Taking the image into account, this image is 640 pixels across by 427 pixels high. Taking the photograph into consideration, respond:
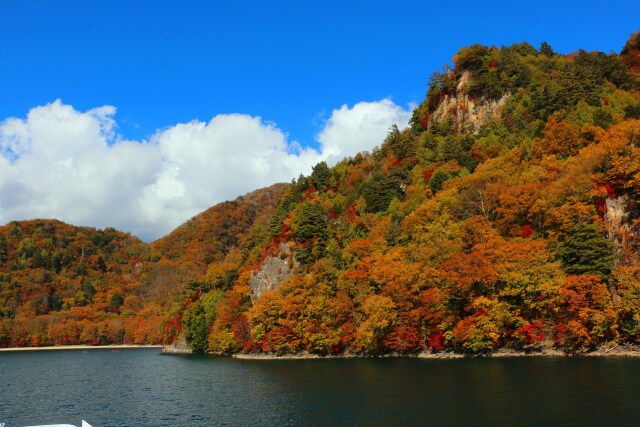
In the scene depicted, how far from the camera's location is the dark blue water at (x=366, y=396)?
97.8ft

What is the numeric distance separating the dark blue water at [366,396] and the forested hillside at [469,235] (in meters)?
8.55

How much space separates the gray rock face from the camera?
100 m

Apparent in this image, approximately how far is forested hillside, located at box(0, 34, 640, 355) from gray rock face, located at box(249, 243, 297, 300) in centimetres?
30

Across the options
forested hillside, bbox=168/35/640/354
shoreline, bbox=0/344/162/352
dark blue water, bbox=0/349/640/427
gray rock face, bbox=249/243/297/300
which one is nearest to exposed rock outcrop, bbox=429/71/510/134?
forested hillside, bbox=168/35/640/354

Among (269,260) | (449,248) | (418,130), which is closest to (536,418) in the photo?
(449,248)

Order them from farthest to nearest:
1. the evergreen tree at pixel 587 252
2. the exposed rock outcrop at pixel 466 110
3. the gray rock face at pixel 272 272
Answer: the exposed rock outcrop at pixel 466 110 → the gray rock face at pixel 272 272 → the evergreen tree at pixel 587 252

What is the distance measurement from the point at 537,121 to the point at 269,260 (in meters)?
64.8

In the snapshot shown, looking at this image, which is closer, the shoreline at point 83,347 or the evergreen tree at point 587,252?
the evergreen tree at point 587,252

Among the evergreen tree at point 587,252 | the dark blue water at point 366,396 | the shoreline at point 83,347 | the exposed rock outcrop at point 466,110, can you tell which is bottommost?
the shoreline at point 83,347

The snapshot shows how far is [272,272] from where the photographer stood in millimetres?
101812

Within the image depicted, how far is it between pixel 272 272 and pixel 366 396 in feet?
214

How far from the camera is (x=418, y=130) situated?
13725 cm

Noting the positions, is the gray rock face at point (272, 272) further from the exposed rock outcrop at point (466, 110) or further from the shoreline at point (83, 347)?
the shoreline at point (83, 347)

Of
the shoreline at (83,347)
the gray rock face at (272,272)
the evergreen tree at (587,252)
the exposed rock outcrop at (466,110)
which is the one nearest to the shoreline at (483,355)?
the evergreen tree at (587,252)
